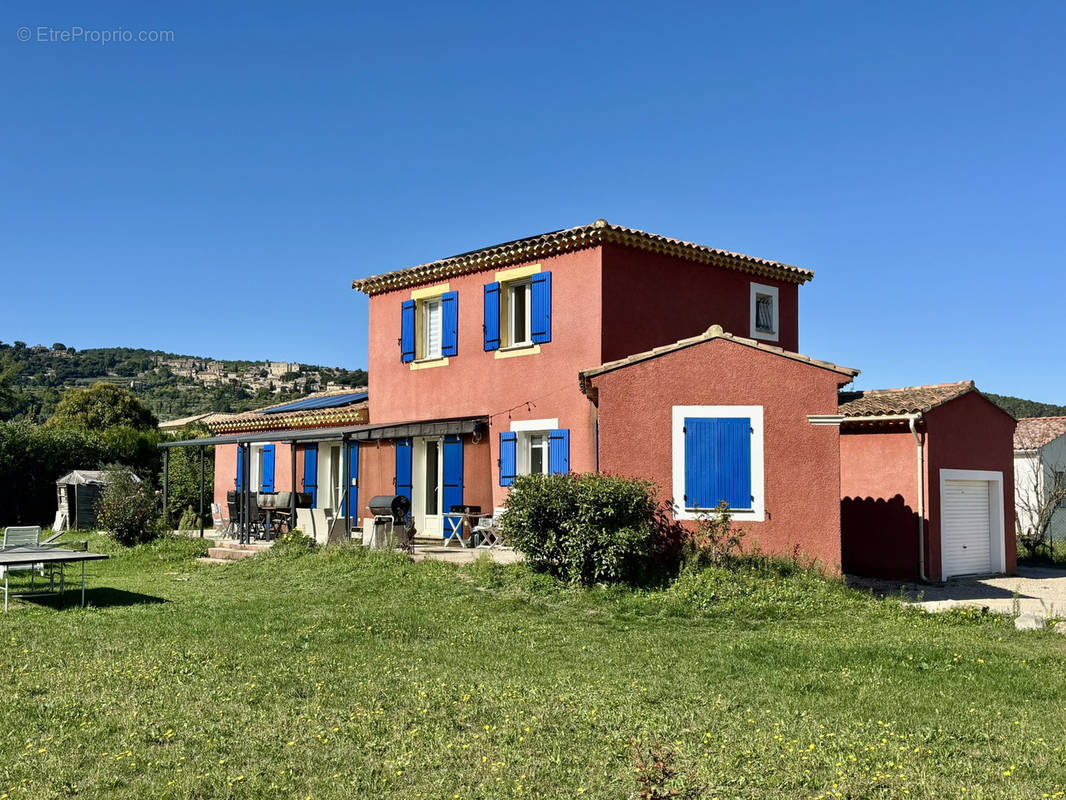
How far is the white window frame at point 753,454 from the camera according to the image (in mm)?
13352

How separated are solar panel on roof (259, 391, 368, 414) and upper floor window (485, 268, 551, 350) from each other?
5891 millimetres

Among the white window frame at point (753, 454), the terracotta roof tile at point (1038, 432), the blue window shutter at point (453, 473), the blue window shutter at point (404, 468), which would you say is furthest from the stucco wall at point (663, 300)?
the terracotta roof tile at point (1038, 432)

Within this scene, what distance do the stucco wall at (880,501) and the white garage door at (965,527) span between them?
753mm

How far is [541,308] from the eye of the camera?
17094mm

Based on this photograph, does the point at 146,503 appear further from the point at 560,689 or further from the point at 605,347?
the point at 560,689

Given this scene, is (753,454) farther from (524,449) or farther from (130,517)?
(130,517)

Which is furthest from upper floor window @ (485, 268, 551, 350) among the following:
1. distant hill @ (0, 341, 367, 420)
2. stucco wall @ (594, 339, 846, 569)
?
distant hill @ (0, 341, 367, 420)

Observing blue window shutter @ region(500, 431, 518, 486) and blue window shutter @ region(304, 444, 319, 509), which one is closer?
blue window shutter @ region(500, 431, 518, 486)

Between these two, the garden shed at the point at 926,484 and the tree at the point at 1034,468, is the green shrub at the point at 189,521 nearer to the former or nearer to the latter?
the garden shed at the point at 926,484

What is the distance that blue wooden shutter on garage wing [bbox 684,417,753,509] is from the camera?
13.4 m

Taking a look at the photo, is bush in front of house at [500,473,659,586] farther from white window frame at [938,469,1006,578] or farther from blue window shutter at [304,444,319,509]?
blue window shutter at [304,444,319,509]

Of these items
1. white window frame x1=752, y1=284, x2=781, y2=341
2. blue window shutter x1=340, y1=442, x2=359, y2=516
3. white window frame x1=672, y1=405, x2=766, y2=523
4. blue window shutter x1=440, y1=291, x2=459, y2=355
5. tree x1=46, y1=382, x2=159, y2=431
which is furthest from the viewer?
tree x1=46, y1=382, x2=159, y2=431

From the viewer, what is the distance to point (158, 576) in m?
15.3

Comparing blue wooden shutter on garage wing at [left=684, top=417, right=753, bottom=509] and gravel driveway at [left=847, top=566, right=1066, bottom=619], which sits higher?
blue wooden shutter on garage wing at [left=684, top=417, right=753, bottom=509]
